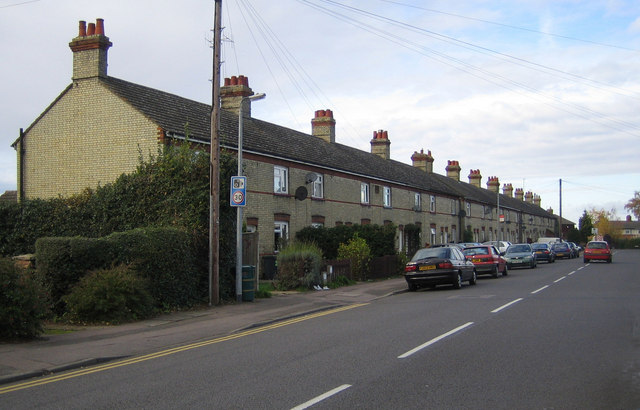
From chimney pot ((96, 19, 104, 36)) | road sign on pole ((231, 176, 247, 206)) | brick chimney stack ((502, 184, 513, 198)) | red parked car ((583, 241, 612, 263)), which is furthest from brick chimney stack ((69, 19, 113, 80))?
brick chimney stack ((502, 184, 513, 198))

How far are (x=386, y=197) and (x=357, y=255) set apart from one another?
592 inches

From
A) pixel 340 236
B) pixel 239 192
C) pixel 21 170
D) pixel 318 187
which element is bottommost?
pixel 340 236

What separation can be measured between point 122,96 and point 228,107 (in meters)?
7.99

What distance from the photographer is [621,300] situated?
15.8 m

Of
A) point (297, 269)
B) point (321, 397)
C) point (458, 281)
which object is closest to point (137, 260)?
point (297, 269)

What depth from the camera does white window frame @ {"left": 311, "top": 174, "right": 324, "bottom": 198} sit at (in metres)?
31.4

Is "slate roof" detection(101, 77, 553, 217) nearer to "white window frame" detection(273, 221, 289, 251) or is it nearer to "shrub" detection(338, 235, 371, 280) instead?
"white window frame" detection(273, 221, 289, 251)

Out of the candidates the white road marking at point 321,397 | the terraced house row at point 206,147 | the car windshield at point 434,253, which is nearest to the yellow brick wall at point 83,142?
the terraced house row at point 206,147

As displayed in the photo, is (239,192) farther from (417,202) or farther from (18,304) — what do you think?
(417,202)

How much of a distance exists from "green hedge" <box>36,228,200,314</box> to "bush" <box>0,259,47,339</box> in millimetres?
2372

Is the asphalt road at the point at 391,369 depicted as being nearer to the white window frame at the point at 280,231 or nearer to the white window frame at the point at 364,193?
the white window frame at the point at 280,231

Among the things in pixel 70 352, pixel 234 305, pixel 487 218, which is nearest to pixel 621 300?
pixel 234 305

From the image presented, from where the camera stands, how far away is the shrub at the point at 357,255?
25266mm

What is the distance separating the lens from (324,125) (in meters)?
39.0
